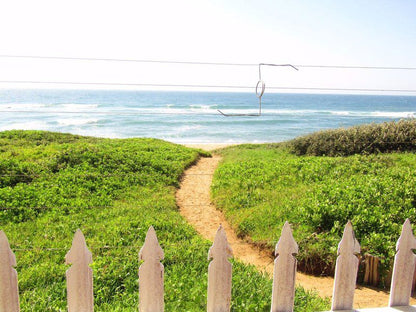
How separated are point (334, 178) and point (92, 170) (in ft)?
19.1

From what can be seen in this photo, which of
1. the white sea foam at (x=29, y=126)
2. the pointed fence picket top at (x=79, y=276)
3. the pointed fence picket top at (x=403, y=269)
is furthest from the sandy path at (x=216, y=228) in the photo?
the white sea foam at (x=29, y=126)

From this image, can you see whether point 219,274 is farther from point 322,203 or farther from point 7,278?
point 322,203

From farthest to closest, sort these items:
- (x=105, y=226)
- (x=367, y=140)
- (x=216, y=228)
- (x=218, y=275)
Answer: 1. (x=367, y=140)
2. (x=216, y=228)
3. (x=105, y=226)
4. (x=218, y=275)

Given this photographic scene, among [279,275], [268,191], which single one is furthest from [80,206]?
[279,275]

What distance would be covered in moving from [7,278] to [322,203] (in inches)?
190

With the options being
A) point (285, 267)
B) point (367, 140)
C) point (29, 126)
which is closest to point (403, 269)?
point (285, 267)

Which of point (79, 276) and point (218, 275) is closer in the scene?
point (79, 276)

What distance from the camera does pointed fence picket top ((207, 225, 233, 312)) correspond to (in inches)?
75.2

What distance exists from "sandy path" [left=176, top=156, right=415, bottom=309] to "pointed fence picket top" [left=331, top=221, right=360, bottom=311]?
1.91 metres

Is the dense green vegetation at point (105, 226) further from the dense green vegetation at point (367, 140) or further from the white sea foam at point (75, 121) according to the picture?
the white sea foam at point (75, 121)

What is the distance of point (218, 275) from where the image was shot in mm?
1939

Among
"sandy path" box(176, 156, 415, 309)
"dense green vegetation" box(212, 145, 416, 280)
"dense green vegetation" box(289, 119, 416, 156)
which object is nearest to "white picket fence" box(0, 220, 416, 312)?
"sandy path" box(176, 156, 415, 309)

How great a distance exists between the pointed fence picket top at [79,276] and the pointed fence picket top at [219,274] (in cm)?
65

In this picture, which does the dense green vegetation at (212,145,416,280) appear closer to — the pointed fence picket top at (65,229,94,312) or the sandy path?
the sandy path
